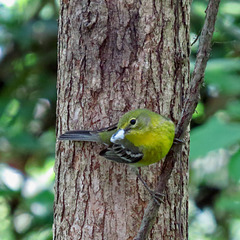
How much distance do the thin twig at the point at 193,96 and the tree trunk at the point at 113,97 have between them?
0.25 m

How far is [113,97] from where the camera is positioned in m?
2.87

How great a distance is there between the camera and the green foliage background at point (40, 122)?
15.7 feet

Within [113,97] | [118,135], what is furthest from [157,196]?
[113,97]

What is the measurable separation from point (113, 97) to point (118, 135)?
0.84 ft

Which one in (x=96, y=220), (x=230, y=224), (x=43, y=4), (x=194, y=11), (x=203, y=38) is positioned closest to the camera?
(x=203, y=38)

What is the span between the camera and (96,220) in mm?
2836

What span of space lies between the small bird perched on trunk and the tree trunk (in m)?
0.09

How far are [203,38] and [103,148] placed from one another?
1019 mm

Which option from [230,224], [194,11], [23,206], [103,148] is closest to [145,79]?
[103,148]

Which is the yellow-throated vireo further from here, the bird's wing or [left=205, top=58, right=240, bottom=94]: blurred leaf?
[left=205, top=58, right=240, bottom=94]: blurred leaf

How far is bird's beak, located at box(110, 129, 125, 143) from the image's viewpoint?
9.29ft

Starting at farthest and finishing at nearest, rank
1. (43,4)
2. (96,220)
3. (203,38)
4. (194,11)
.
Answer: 1. (43,4)
2. (194,11)
3. (96,220)
4. (203,38)

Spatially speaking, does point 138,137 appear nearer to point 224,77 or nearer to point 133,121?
point 133,121

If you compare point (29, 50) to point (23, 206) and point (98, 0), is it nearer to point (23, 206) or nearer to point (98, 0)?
point (23, 206)
